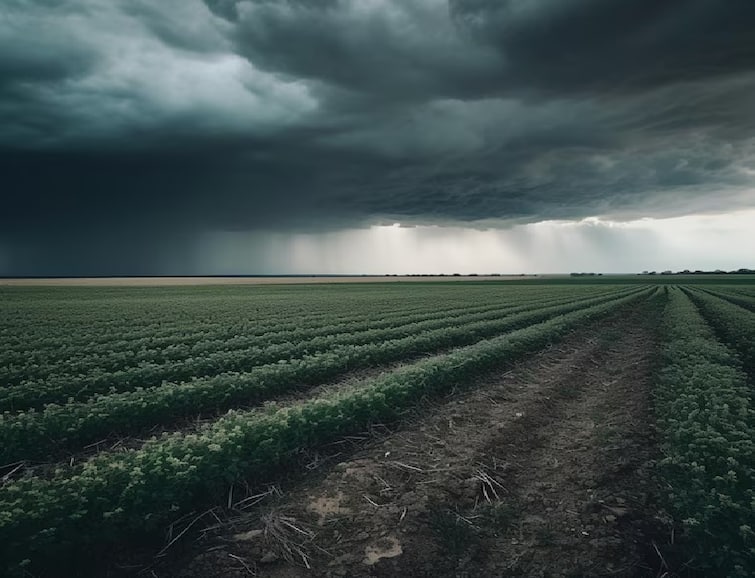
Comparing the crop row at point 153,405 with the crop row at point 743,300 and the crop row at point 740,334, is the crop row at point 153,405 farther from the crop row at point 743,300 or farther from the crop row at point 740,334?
the crop row at point 743,300

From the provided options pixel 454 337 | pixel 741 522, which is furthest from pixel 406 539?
pixel 454 337

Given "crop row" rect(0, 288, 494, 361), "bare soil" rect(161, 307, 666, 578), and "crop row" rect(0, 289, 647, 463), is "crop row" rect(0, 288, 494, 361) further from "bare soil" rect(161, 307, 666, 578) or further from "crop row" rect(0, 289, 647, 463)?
"bare soil" rect(161, 307, 666, 578)

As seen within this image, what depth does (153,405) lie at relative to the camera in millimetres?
9883

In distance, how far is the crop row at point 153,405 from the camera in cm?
827

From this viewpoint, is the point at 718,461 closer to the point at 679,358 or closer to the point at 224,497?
the point at 224,497

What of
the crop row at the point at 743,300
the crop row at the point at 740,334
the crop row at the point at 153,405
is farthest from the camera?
the crop row at the point at 743,300

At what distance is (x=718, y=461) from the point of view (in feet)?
21.9

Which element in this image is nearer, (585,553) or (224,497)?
(585,553)

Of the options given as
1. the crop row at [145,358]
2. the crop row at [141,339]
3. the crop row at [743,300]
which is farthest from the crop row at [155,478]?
the crop row at [743,300]

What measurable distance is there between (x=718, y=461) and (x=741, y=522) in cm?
150

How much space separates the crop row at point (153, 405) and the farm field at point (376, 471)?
41 mm

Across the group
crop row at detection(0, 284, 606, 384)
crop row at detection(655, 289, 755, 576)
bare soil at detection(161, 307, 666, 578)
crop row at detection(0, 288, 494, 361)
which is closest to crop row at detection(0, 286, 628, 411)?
crop row at detection(0, 284, 606, 384)

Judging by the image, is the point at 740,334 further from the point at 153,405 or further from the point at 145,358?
the point at 145,358

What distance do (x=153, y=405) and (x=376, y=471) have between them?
5.07 metres
